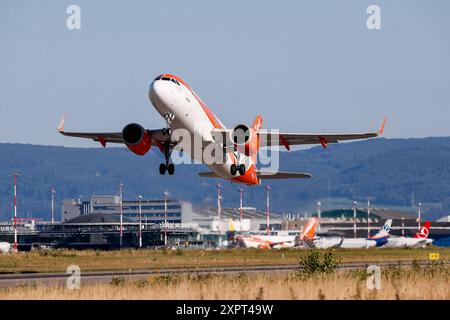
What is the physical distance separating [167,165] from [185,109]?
22.9 feet

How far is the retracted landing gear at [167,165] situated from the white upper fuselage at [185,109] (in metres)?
3.12

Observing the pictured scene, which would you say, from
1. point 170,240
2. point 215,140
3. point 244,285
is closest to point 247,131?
point 215,140

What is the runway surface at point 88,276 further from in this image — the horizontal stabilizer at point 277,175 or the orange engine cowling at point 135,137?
the horizontal stabilizer at point 277,175

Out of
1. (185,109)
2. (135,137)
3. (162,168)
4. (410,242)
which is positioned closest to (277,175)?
(162,168)

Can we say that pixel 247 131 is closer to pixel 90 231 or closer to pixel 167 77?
pixel 167 77

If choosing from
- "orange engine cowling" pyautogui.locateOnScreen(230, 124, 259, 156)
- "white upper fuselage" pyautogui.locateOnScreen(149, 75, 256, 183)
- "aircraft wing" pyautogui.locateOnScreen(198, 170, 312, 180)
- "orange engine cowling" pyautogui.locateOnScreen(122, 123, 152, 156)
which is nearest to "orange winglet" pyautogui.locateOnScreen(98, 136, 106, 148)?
"aircraft wing" pyautogui.locateOnScreen(198, 170, 312, 180)

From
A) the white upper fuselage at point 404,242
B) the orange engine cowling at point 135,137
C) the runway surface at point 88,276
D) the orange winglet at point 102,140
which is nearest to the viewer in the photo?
the runway surface at point 88,276

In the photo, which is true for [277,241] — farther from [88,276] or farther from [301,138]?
[88,276]

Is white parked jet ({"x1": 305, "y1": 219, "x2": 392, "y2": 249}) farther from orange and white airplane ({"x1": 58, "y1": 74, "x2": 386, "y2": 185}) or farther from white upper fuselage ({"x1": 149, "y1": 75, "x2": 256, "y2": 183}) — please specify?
white upper fuselage ({"x1": 149, "y1": 75, "x2": 256, "y2": 183})

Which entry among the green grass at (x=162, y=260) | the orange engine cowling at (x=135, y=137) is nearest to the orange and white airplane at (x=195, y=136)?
the orange engine cowling at (x=135, y=137)

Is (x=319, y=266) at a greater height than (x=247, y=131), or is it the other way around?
(x=247, y=131)

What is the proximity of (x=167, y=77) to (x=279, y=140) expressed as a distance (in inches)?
506

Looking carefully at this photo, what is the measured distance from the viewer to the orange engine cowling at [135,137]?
192 feet

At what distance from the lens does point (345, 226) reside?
528ft
